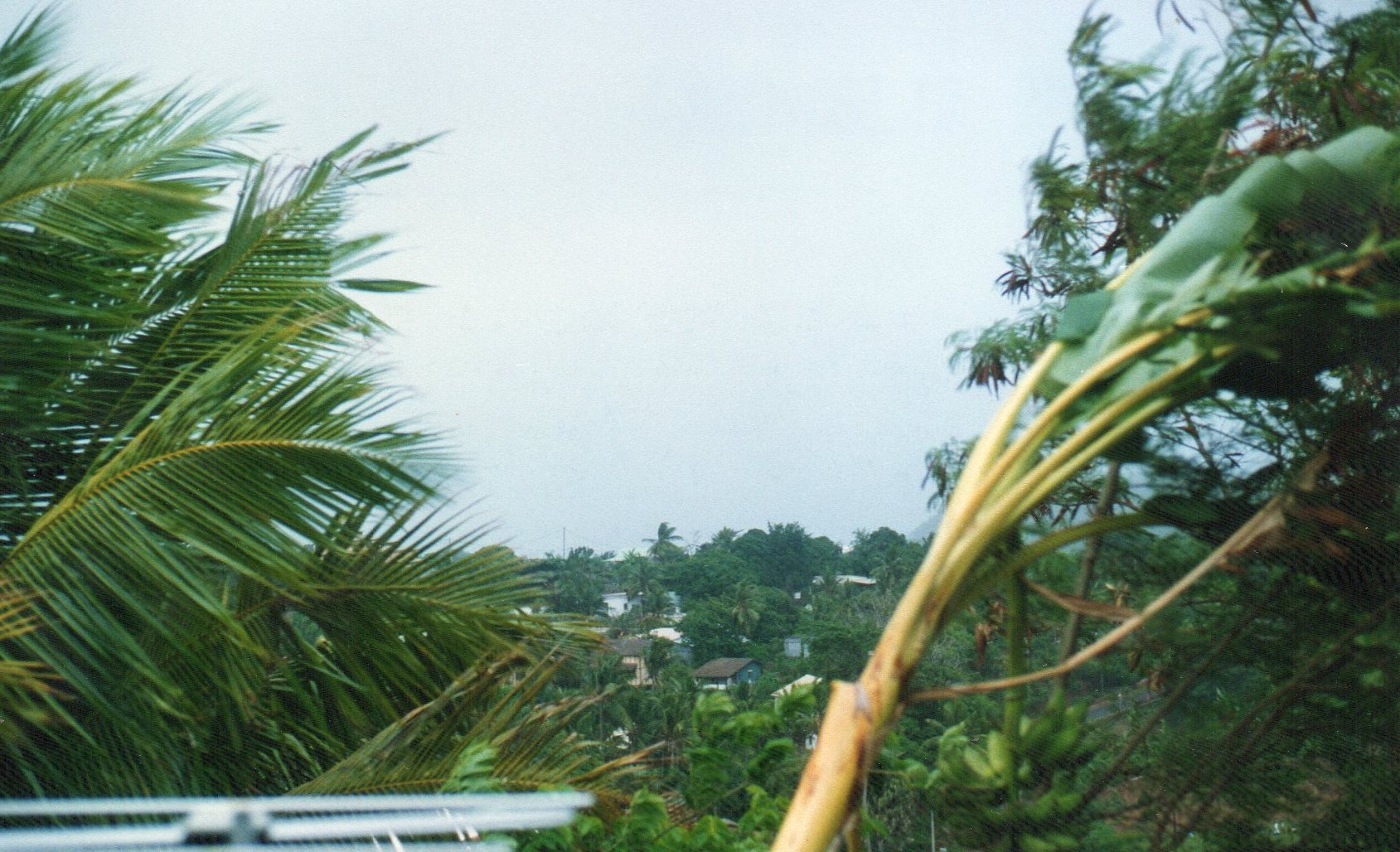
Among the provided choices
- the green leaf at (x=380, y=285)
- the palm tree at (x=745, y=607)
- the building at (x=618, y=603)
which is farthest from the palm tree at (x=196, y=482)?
the palm tree at (x=745, y=607)

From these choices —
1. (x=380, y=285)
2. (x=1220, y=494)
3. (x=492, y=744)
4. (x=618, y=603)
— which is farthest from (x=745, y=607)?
(x=380, y=285)

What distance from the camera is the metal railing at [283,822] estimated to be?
1.52 metres

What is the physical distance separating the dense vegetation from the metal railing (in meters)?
0.06

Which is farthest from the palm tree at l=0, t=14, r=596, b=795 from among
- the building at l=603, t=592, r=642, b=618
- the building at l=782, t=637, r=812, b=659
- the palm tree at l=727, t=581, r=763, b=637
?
the building at l=782, t=637, r=812, b=659

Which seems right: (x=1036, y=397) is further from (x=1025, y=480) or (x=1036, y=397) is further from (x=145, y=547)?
(x=145, y=547)

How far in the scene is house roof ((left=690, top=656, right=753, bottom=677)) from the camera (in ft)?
6.57

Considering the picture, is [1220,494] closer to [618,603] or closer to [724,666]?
[724,666]

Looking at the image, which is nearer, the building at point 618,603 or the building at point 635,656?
the building at point 635,656

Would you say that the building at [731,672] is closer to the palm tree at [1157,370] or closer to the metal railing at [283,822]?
the metal railing at [283,822]

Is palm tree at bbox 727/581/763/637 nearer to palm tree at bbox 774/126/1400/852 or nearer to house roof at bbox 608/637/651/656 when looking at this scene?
house roof at bbox 608/637/651/656

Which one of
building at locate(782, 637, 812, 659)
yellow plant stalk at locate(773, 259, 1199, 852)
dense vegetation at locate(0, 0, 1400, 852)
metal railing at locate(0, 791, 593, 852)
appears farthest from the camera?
building at locate(782, 637, 812, 659)

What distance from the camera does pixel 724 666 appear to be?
6.61ft

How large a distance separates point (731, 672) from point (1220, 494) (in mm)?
992

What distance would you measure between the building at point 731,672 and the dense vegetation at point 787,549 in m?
0.04
